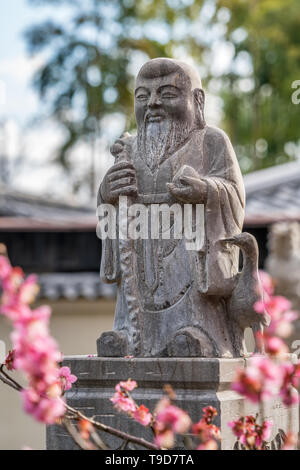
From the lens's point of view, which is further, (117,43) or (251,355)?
(117,43)

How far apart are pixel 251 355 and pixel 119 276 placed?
109 cm

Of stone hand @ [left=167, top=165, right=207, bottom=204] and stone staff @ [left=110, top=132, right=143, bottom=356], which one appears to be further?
stone staff @ [left=110, top=132, right=143, bottom=356]

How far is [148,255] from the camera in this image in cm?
662

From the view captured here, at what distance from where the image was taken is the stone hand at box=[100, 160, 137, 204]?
664 cm

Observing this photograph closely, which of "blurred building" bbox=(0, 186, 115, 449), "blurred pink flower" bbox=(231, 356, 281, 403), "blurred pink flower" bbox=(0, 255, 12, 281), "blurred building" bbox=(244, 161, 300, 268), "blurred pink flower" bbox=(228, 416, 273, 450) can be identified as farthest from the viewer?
"blurred building" bbox=(244, 161, 300, 268)

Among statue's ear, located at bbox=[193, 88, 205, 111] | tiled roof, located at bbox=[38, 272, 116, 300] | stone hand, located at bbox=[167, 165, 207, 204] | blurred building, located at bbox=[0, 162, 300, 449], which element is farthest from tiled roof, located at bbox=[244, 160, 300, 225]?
stone hand, located at bbox=[167, 165, 207, 204]

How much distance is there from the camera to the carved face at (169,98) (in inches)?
262

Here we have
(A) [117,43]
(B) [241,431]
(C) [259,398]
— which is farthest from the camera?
(A) [117,43]

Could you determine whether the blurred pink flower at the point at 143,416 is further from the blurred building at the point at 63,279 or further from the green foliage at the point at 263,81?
the green foliage at the point at 263,81

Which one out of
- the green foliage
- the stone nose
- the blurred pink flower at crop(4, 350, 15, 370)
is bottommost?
the blurred pink flower at crop(4, 350, 15, 370)

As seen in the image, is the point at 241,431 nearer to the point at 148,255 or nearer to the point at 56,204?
the point at 148,255

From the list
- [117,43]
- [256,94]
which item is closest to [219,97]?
[256,94]

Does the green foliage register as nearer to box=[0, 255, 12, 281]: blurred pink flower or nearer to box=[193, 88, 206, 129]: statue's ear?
box=[193, 88, 206, 129]: statue's ear

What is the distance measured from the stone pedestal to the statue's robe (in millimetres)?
221
